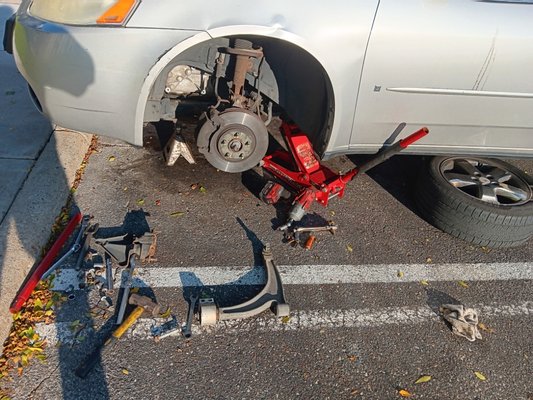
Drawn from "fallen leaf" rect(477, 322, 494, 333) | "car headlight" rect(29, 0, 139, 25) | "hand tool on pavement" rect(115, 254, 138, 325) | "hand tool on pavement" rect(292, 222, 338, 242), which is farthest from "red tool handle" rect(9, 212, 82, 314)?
"fallen leaf" rect(477, 322, 494, 333)

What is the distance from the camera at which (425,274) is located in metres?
2.71

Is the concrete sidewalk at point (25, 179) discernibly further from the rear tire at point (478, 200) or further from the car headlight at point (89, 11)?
the rear tire at point (478, 200)

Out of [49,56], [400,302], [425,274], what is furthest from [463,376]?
[49,56]

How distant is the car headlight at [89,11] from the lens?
226 centimetres

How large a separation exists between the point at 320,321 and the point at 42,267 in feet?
5.11

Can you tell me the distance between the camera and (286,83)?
283 cm

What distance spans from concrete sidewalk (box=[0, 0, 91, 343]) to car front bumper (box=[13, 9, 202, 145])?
60 centimetres

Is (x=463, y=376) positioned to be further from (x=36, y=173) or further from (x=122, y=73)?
(x=36, y=173)

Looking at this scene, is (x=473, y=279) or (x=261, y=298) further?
A: (x=473, y=279)

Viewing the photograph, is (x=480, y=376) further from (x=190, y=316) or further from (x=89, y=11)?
(x=89, y=11)

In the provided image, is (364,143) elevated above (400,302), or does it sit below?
above

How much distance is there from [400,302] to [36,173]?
2.51 metres

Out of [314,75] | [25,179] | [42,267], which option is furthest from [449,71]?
[25,179]

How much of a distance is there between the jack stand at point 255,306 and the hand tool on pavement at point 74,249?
2.77ft
